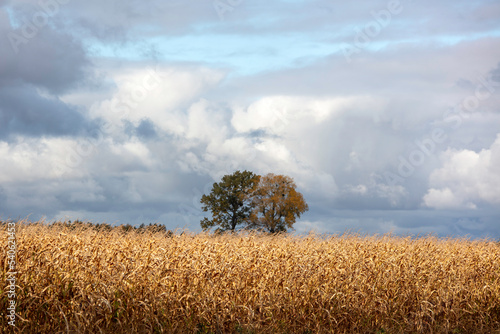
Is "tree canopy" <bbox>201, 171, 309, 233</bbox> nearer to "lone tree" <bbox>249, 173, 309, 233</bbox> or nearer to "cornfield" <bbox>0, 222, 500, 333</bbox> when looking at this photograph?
"lone tree" <bbox>249, 173, 309, 233</bbox>

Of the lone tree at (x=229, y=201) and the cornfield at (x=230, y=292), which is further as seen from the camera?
the lone tree at (x=229, y=201)

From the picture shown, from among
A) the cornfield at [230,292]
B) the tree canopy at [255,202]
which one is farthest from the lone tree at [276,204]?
the cornfield at [230,292]

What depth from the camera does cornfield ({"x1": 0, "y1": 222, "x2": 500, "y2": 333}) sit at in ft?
31.4

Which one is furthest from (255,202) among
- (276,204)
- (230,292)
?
(230,292)

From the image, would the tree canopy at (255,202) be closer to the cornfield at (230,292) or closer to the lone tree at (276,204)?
the lone tree at (276,204)

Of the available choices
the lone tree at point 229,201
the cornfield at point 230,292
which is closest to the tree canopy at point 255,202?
the lone tree at point 229,201

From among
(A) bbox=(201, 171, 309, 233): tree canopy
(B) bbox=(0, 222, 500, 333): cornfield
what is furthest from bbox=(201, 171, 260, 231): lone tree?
(B) bbox=(0, 222, 500, 333): cornfield

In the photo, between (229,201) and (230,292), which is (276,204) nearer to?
(229,201)

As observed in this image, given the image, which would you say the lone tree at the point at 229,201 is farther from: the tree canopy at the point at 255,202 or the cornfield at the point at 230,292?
the cornfield at the point at 230,292

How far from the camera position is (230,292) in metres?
10.5

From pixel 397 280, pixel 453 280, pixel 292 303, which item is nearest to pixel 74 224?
pixel 292 303

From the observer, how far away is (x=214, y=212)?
54.2m

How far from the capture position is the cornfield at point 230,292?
9.58 meters

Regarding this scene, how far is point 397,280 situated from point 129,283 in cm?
685
